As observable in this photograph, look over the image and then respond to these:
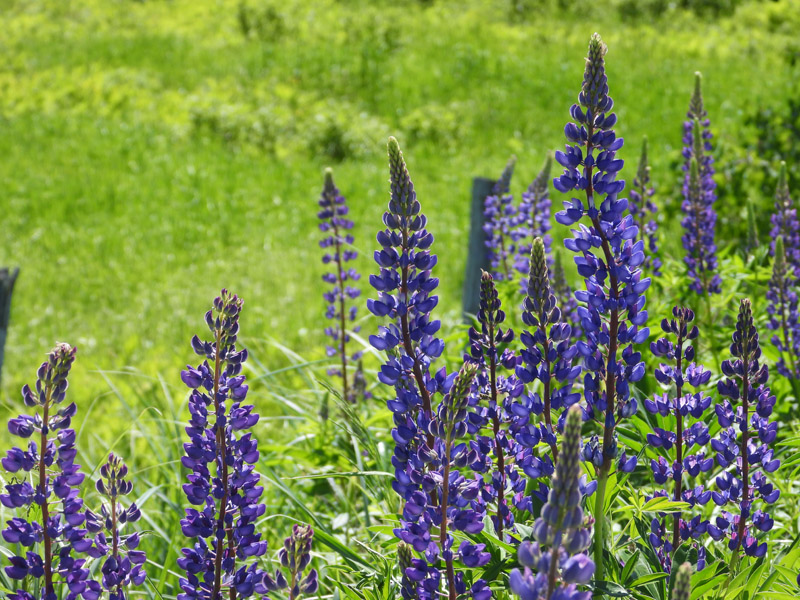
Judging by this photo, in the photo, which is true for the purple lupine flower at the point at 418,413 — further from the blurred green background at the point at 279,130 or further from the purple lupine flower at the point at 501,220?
the blurred green background at the point at 279,130

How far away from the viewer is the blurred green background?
680 cm

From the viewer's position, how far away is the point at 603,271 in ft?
5.16

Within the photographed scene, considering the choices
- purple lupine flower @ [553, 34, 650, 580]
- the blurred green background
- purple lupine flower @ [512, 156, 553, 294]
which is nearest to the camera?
purple lupine flower @ [553, 34, 650, 580]

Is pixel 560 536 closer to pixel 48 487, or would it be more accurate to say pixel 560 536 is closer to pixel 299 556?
pixel 299 556

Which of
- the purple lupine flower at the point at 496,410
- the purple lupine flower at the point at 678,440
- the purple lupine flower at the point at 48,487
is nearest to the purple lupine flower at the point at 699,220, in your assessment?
the purple lupine flower at the point at 678,440

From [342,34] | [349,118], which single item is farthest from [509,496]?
[342,34]

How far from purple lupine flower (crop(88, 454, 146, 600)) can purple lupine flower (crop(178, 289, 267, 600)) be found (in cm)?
11

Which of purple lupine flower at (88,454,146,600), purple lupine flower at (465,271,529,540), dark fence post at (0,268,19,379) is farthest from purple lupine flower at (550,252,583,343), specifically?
dark fence post at (0,268,19,379)

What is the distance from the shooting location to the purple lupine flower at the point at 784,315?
2797 mm

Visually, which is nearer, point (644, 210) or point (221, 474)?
point (221, 474)

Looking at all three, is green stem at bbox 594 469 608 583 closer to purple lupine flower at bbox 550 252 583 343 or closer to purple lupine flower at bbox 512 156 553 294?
purple lupine flower at bbox 550 252 583 343

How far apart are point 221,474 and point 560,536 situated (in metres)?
0.84

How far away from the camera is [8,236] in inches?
342

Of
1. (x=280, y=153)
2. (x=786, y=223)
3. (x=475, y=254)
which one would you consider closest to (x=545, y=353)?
(x=786, y=223)
